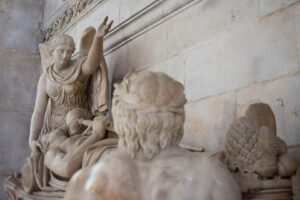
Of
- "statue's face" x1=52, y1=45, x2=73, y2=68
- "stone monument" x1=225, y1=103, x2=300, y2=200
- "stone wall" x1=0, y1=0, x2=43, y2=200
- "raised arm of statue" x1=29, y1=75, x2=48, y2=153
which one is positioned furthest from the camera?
"stone wall" x1=0, y1=0, x2=43, y2=200

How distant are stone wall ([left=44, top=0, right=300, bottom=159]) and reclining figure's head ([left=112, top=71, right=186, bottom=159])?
4.18 feet

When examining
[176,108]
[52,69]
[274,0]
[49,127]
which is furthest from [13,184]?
[274,0]

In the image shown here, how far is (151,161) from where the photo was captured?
1.49 meters

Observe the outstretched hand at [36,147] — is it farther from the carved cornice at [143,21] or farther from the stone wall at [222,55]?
the carved cornice at [143,21]

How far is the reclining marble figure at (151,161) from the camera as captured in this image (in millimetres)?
1396

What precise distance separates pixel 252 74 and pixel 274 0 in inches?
24.5

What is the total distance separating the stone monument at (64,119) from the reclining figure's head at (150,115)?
1382 mm

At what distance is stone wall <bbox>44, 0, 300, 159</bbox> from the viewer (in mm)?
2531

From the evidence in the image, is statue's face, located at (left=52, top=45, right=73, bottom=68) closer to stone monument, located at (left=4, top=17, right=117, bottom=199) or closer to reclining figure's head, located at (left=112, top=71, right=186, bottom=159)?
stone monument, located at (left=4, top=17, right=117, bottom=199)

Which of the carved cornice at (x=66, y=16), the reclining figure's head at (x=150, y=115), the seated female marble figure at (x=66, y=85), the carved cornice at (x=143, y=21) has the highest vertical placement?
the carved cornice at (x=66, y=16)

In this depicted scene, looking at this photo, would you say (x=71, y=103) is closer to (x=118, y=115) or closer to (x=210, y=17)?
(x=210, y=17)

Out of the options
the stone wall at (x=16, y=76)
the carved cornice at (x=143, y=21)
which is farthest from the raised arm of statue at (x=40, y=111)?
the stone wall at (x=16, y=76)

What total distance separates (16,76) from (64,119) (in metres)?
3.49

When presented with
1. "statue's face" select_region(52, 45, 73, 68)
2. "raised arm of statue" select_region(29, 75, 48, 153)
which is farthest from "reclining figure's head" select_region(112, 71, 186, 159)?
"raised arm of statue" select_region(29, 75, 48, 153)
